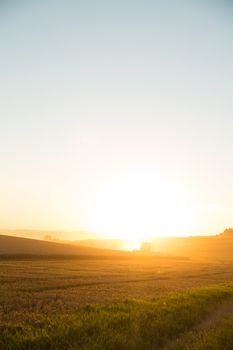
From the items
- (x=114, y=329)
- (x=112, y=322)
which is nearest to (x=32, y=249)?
(x=112, y=322)

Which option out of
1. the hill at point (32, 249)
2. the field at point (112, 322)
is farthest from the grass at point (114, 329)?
the hill at point (32, 249)

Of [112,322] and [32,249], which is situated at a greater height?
[32,249]

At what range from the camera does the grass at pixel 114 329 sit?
16.1m

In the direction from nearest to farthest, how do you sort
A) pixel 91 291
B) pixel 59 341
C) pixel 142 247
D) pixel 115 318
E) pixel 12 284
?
1. pixel 59 341
2. pixel 115 318
3. pixel 91 291
4. pixel 12 284
5. pixel 142 247

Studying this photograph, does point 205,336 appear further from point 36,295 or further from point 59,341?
point 36,295

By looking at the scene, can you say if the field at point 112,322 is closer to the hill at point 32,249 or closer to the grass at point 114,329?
the grass at point 114,329

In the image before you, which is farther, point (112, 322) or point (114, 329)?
point (112, 322)

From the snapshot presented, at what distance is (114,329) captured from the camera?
1870 centimetres

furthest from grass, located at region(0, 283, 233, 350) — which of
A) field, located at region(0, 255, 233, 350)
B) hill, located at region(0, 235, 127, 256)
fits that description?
hill, located at region(0, 235, 127, 256)

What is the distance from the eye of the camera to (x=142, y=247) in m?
160

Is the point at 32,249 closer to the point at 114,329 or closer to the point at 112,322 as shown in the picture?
the point at 112,322

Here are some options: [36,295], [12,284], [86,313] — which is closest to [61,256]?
[12,284]

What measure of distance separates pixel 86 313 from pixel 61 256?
78.1 metres

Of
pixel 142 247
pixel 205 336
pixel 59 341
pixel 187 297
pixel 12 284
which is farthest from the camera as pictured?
pixel 142 247
